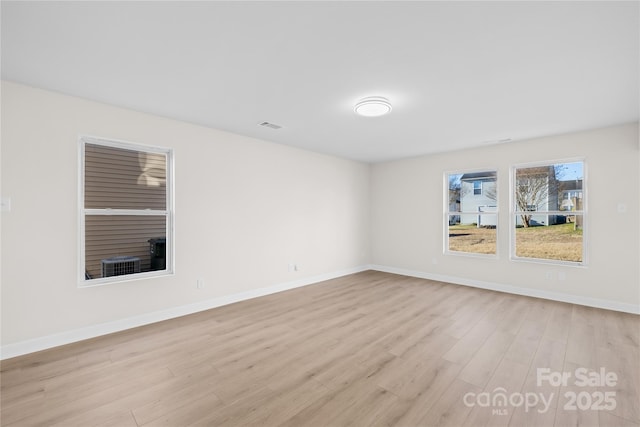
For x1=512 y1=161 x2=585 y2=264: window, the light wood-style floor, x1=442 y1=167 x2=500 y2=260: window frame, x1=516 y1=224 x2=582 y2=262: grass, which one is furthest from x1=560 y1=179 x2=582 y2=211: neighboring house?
the light wood-style floor

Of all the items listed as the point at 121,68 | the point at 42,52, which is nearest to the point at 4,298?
the point at 42,52

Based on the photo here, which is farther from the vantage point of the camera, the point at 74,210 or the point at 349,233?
the point at 349,233

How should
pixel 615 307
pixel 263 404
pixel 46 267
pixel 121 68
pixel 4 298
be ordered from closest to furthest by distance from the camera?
pixel 263 404
pixel 121 68
pixel 4 298
pixel 46 267
pixel 615 307

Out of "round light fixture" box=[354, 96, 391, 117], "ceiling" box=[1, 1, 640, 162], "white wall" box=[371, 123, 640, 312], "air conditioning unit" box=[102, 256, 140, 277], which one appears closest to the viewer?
"ceiling" box=[1, 1, 640, 162]

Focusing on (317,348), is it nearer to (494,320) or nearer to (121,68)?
(494,320)

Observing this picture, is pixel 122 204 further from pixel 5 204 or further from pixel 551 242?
pixel 551 242

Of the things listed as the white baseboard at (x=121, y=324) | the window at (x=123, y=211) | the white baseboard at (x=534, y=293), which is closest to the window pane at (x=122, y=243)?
the window at (x=123, y=211)

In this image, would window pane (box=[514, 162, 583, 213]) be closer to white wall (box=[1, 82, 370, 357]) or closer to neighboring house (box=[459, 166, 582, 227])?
neighboring house (box=[459, 166, 582, 227])

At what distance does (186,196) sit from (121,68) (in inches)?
67.4

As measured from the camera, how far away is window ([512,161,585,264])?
4234 millimetres

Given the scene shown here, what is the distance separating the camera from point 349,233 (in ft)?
20.5

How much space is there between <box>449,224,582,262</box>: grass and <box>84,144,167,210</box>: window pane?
17.1ft

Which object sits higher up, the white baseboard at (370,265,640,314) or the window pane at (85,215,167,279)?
the window pane at (85,215,167,279)

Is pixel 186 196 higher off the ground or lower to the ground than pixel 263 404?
higher
